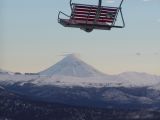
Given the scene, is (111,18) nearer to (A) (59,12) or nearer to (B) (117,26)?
(B) (117,26)

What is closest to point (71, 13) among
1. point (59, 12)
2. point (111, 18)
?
point (59, 12)

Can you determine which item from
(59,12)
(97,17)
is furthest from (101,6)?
(59,12)

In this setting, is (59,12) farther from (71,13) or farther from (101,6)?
(101,6)

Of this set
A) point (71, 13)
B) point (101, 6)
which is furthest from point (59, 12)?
point (101, 6)

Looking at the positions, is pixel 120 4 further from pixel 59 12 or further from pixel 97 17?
pixel 59 12
